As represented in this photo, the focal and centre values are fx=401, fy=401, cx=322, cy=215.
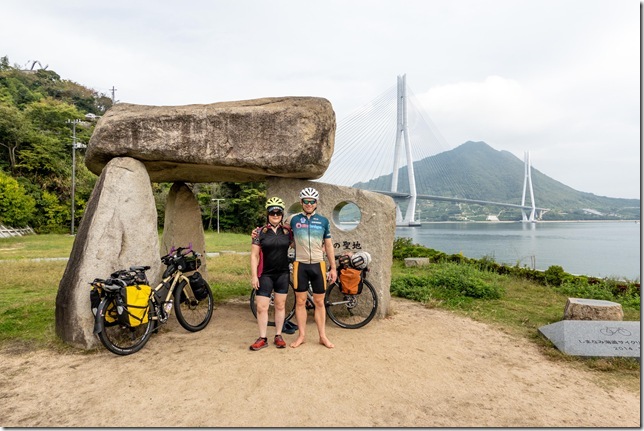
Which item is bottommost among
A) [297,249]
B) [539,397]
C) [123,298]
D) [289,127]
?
[539,397]

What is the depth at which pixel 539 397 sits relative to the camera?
2.75 metres

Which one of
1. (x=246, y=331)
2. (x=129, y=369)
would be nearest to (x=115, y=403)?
(x=129, y=369)

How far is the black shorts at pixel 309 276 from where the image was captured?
348 centimetres

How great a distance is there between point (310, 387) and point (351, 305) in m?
1.75

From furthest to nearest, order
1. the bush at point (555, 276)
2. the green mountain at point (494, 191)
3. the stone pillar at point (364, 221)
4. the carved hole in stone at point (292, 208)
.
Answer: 1. the green mountain at point (494, 191)
2. the bush at point (555, 276)
3. the carved hole in stone at point (292, 208)
4. the stone pillar at point (364, 221)

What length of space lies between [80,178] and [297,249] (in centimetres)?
2393

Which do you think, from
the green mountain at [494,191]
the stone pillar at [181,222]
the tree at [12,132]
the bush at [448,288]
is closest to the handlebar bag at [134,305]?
the stone pillar at [181,222]

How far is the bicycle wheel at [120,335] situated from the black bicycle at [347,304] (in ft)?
3.94

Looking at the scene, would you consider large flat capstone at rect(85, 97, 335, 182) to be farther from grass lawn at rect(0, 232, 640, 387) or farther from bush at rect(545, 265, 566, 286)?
bush at rect(545, 265, 566, 286)

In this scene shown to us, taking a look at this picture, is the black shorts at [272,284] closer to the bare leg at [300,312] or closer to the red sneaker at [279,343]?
the bare leg at [300,312]

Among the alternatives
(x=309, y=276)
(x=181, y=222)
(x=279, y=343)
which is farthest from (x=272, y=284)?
(x=181, y=222)

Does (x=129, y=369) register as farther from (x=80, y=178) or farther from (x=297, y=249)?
(x=80, y=178)

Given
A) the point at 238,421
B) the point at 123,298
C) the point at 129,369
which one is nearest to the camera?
the point at 238,421

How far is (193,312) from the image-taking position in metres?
4.45
